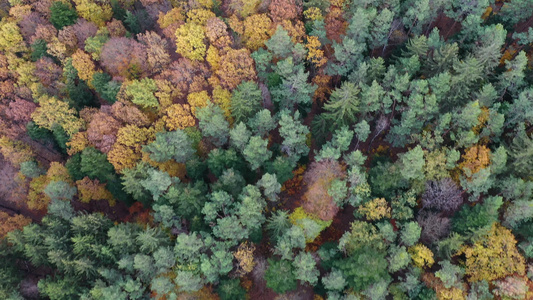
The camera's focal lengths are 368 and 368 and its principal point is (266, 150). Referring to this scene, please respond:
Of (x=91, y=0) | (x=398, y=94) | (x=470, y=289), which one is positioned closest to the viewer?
(x=470, y=289)

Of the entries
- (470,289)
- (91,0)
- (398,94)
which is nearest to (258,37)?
(398,94)

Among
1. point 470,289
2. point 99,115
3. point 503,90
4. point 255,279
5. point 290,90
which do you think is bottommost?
point 255,279

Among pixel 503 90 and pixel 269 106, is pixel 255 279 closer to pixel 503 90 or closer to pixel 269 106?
pixel 269 106

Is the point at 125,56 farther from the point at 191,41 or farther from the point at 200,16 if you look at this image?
the point at 200,16

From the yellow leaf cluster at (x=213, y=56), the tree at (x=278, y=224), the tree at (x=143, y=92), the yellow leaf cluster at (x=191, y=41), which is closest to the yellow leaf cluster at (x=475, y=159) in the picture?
the tree at (x=278, y=224)

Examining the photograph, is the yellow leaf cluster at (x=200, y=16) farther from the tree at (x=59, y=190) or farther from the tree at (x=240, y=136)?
the tree at (x=59, y=190)

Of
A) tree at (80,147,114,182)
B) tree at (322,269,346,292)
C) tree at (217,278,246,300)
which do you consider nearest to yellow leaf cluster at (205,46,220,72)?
tree at (80,147,114,182)
